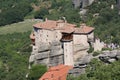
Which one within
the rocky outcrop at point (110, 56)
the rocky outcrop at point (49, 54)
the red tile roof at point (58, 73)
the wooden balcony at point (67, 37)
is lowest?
the red tile roof at point (58, 73)

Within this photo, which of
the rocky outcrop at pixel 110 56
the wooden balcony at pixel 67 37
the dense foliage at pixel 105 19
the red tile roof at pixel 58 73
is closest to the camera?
the rocky outcrop at pixel 110 56

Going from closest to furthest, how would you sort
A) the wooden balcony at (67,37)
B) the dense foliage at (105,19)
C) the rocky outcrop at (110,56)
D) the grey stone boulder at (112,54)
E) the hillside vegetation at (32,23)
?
the hillside vegetation at (32,23) < the rocky outcrop at (110,56) < the grey stone boulder at (112,54) < the wooden balcony at (67,37) < the dense foliage at (105,19)

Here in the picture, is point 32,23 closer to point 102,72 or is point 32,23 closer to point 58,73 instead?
point 58,73

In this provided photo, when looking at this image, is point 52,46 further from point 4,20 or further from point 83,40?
point 4,20

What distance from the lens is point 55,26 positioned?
6028cm

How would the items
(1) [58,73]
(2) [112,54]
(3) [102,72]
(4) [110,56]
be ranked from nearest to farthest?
(3) [102,72] < (4) [110,56] < (2) [112,54] < (1) [58,73]

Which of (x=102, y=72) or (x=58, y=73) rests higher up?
(x=102, y=72)

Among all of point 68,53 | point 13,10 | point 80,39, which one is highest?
point 13,10

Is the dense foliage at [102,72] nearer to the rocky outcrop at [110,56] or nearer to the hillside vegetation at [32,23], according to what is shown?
the hillside vegetation at [32,23]

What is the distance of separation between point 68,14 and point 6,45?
14.5 metres

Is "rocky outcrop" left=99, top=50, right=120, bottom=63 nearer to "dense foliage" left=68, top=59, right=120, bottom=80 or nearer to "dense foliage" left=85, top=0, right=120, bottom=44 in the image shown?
"dense foliage" left=68, top=59, right=120, bottom=80

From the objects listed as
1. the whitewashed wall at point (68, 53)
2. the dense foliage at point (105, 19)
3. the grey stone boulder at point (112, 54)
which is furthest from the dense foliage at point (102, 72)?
the dense foliage at point (105, 19)

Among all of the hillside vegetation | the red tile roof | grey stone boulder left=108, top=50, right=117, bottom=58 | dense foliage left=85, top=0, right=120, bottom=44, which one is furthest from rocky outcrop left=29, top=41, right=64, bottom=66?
grey stone boulder left=108, top=50, right=117, bottom=58

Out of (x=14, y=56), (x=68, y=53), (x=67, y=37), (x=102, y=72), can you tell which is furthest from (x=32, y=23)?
(x=102, y=72)
